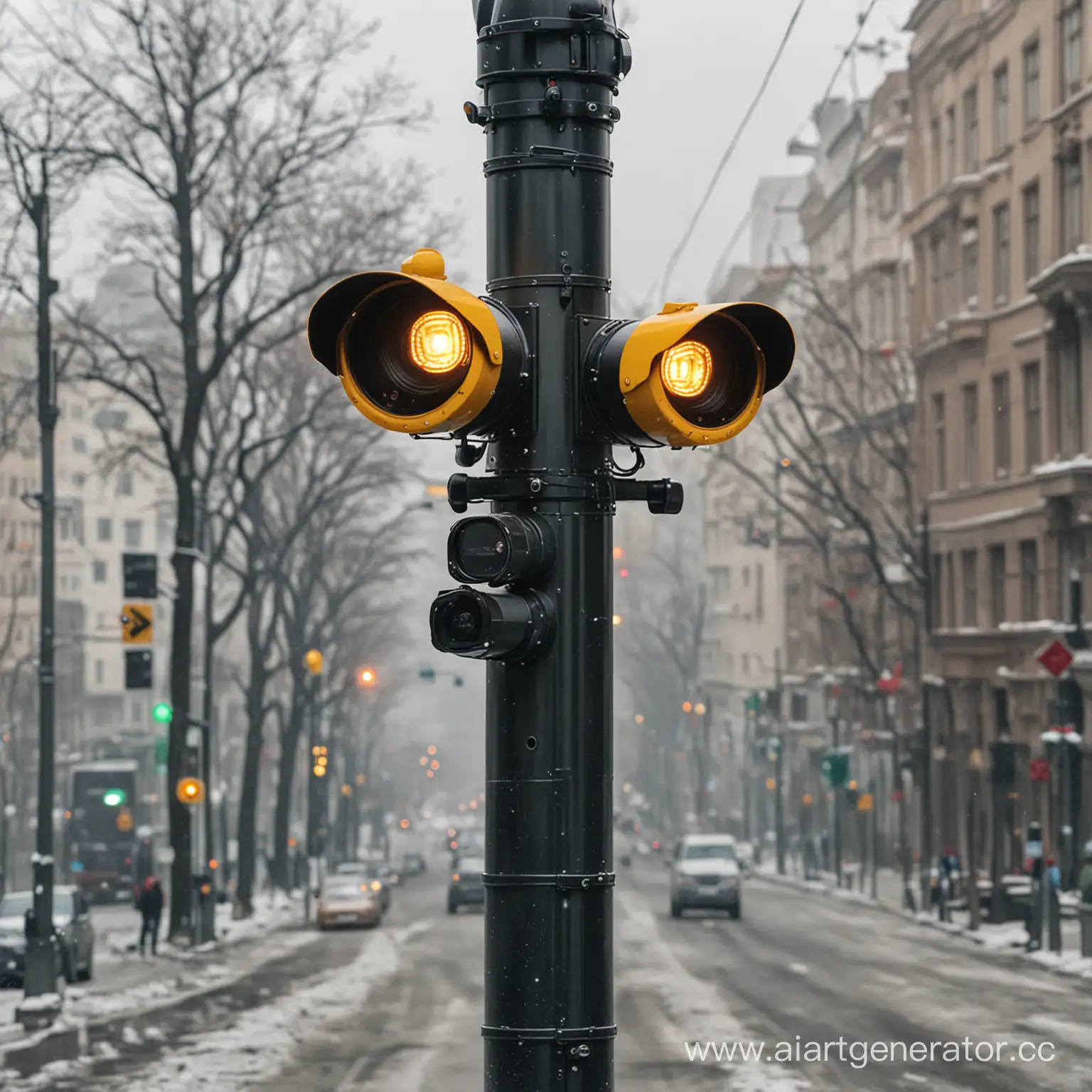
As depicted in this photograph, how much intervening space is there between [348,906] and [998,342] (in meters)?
20.6

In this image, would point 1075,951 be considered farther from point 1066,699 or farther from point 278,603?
point 278,603

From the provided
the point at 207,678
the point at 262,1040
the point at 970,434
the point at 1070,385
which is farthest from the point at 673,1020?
the point at 970,434

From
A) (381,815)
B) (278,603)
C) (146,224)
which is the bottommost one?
(381,815)

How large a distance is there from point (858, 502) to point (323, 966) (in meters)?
25.6

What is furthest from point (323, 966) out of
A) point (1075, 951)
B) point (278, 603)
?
point (278, 603)

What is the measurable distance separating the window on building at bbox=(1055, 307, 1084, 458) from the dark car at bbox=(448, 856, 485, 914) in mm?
18536

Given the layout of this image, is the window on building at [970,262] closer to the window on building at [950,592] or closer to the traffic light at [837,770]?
the window on building at [950,592]

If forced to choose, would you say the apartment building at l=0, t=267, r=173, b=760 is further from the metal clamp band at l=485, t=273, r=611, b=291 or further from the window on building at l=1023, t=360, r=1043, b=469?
the metal clamp band at l=485, t=273, r=611, b=291

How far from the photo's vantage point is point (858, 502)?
5697cm

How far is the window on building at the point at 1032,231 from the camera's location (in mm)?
49125

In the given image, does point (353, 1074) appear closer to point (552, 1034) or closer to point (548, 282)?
point (552, 1034)

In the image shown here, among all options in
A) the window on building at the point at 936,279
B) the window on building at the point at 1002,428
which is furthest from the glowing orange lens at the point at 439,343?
the window on building at the point at 936,279

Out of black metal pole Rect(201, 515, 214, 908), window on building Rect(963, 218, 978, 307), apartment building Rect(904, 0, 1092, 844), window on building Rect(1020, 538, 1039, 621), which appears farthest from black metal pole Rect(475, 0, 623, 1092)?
window on building Rect(963, 218, 978, 307)

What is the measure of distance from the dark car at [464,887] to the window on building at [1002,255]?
1934 cm
